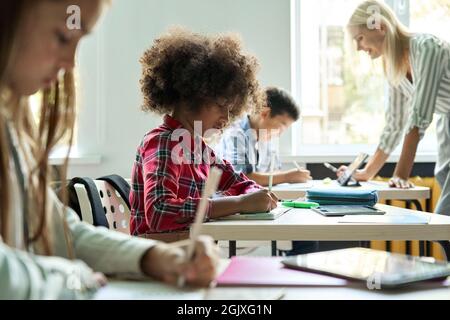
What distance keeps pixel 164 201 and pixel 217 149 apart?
1506 mm

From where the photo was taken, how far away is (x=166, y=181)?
5.24 ft

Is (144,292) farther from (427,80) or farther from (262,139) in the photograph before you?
(262,139)

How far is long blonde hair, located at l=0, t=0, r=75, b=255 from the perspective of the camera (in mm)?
647

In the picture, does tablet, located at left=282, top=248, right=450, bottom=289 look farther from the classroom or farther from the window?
the window

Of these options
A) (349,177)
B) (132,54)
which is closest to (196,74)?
(349,177)

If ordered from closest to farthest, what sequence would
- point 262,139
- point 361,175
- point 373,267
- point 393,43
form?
point 373,267
point 393,43
point 361,175
point 262,139

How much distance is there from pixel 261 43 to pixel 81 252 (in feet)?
10.4

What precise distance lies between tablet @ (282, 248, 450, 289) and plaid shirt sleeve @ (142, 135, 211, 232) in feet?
2.16

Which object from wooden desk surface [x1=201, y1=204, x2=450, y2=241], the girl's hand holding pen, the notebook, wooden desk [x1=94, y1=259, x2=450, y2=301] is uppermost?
the girl's hand holding pen

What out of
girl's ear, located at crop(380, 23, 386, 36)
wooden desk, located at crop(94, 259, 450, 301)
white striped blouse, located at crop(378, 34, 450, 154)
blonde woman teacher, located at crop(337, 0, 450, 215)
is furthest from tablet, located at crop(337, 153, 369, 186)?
wooden desk, located at crop(94, 259, 450, 301)

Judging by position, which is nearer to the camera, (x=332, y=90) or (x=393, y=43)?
(x=393, y=43)

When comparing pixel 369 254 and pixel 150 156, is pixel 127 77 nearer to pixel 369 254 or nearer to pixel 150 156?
pixel 150 156

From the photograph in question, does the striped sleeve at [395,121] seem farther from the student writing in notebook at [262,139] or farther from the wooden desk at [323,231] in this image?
the wooden desk at [323,231]

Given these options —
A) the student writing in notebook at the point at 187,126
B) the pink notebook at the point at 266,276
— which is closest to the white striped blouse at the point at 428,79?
the student writing in notebook at the point at 187,126
